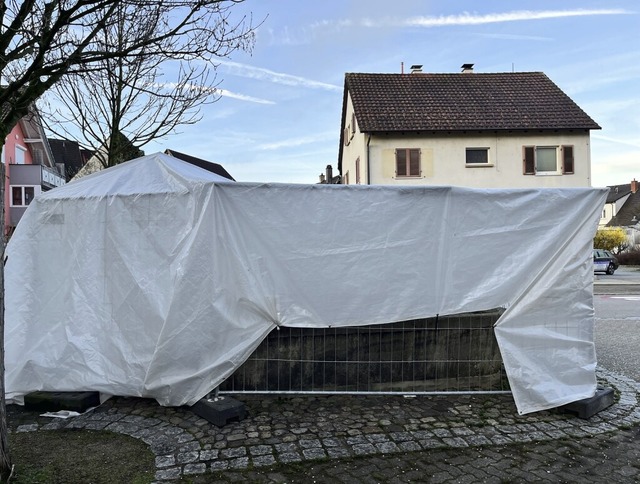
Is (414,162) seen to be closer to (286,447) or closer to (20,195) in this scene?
(286,447)

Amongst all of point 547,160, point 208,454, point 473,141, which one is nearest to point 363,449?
point 208,454

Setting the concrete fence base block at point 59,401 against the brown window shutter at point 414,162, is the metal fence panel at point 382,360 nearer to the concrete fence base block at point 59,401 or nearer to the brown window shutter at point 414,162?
the concrete fence base block at point 59,401

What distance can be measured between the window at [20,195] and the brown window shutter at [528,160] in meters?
25.6

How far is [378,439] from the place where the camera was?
13.1 ft

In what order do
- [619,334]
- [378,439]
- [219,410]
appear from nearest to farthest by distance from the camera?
[378,439] < [219,410] < [619,334]

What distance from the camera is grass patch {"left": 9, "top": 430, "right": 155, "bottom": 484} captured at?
11.0 ft

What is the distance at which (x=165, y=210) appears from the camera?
4699 millimetres

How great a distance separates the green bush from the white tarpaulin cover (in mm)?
38556

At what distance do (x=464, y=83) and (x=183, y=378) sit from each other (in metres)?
24.7

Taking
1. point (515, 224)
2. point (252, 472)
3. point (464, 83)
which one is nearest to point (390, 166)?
point (464, 83)

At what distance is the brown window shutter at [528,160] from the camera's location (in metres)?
22.9

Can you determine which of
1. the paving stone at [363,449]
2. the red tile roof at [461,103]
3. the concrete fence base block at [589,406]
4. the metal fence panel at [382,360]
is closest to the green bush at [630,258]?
the red tile roof at [461,103]

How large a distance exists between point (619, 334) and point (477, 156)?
50.7 ft

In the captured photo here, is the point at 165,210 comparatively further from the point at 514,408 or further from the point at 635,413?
the point at 635,413
